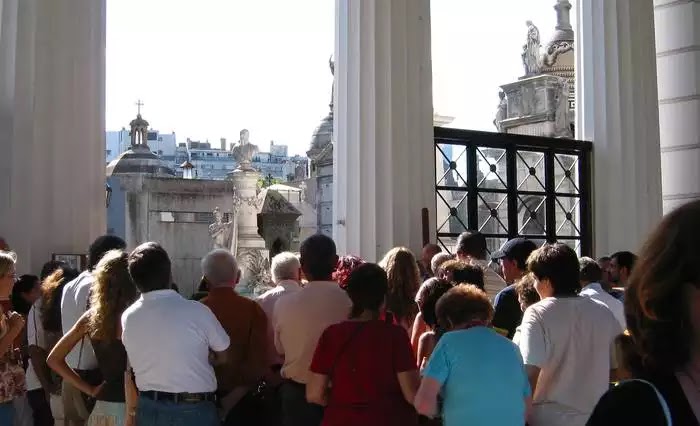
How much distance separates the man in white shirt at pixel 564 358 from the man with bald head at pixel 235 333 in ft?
5.01

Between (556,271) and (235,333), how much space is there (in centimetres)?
177

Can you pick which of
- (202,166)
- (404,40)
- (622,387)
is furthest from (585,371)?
(202,166)

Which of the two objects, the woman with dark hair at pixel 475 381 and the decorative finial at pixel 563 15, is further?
the decorative finial at pixel 563 15

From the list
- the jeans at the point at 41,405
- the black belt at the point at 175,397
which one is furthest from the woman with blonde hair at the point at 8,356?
the black belt at the point at 175,397

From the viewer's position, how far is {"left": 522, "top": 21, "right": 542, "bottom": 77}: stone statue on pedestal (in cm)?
1533

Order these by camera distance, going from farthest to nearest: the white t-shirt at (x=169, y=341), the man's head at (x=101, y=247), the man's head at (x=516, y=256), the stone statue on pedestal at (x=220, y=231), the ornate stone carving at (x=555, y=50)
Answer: the ornate stone carving at (x=555, y=50)
the stone statue on pedestal at (x=220, y=231)
the man's head at (x=516, y=256)
the man's head at (x=101, y=247)
the white t-shirt at (x=169, y=341)

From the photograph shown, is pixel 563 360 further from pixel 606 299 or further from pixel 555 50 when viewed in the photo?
pixel 555 50

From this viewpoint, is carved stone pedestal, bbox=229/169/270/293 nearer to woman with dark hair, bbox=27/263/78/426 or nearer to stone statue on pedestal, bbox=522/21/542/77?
stone statue on pedestal, bbox=522/21/542/77

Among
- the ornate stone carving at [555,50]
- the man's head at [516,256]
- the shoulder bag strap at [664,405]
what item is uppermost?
the ornate stone carving at [555,50]

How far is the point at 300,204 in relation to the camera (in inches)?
920

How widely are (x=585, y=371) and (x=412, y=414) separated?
82 cm

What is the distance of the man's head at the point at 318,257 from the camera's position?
199 inches

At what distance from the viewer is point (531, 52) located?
15.6 metres

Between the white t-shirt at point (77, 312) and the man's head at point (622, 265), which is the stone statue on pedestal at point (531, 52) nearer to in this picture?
the man's head at point (622, 265)
